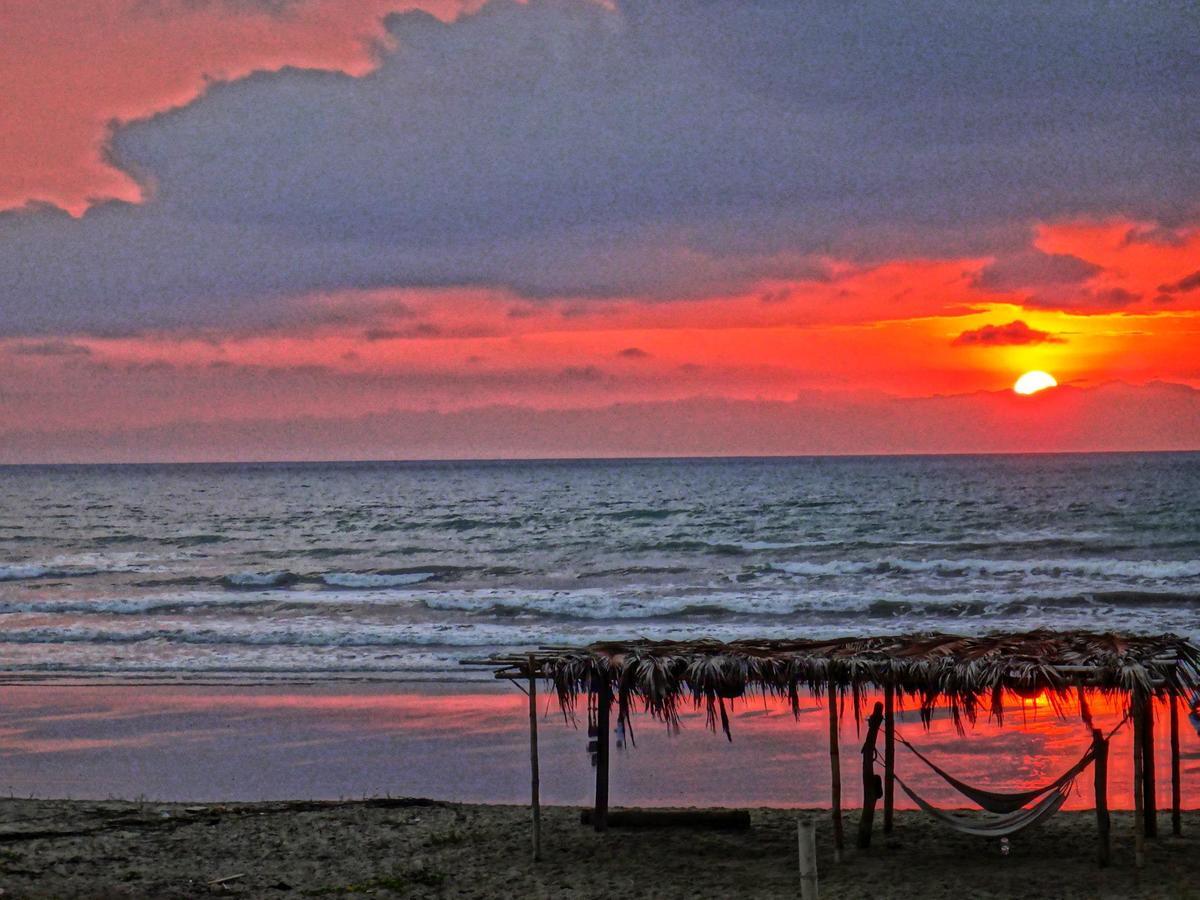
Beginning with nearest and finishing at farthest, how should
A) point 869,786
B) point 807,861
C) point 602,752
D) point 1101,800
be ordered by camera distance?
point 807,861 < point 1101,800 < point 869,786 < point 602,752

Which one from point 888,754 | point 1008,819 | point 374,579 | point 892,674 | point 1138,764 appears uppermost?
point 892,674

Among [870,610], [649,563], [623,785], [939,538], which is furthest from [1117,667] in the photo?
[939,538]

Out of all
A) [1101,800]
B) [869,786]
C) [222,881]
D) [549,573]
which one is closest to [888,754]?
[869,786]

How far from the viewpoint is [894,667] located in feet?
33.8

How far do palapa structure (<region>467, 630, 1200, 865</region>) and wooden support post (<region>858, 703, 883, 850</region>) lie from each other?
0.04 ft

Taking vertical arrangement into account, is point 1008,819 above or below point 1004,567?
below

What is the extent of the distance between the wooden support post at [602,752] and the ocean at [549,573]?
9.22 m

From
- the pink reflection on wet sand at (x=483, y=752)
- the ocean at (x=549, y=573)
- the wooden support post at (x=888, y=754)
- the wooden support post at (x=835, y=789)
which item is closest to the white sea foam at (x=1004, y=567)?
the ocean at (x=549, y=573)

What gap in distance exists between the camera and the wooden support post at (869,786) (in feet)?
34.9

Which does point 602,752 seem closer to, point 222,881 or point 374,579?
point 222,881

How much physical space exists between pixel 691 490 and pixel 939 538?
43.7 m

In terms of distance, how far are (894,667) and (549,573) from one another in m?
29.0

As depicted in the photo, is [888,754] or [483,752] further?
[483,752]

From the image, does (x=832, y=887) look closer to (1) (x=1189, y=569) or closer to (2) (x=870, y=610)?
(2) (x=870, y=610)
